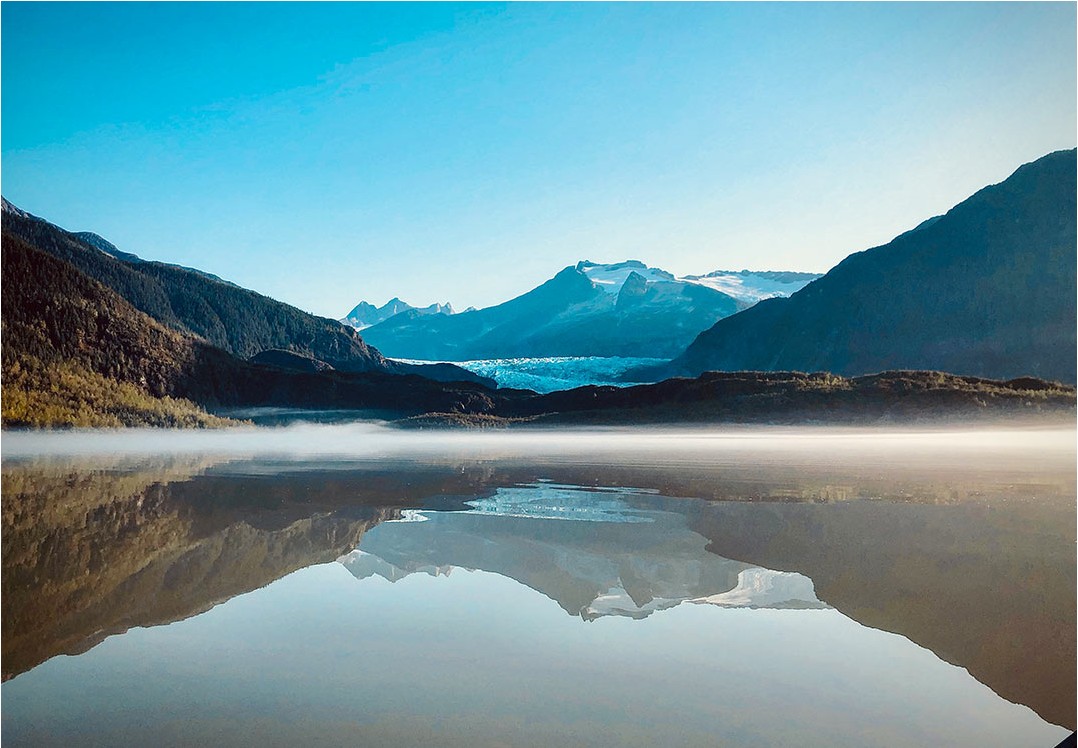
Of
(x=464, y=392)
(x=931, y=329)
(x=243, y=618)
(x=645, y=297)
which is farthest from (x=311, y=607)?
(x=645, y=297)

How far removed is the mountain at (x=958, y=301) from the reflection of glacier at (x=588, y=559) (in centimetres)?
7056

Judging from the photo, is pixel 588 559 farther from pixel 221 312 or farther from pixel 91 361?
pixel 221 312

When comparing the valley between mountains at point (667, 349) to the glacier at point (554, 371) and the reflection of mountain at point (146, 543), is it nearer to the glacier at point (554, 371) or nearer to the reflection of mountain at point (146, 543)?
the glacier at point (554, 371)

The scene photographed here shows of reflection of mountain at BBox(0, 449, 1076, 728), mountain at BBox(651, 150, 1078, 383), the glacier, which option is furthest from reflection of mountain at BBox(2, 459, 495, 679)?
the glacier

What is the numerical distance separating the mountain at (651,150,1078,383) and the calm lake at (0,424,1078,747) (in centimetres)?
7011

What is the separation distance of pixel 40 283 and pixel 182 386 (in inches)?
Answer: 349

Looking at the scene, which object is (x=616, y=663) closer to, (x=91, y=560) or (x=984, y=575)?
(x=984, y=575)

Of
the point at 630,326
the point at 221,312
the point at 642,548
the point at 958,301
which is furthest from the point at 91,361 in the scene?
the point at 630,326

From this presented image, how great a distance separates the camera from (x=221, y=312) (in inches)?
3812

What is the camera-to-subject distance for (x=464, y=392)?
58.4 meters

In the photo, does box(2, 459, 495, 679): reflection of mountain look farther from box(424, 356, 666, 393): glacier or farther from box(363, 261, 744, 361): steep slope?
box(363, 261, 744, 361): steep slope

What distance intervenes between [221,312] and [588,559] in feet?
321

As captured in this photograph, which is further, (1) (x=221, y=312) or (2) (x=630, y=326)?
(2) (x=630, y=326)

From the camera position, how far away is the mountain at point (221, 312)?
3533 inches
